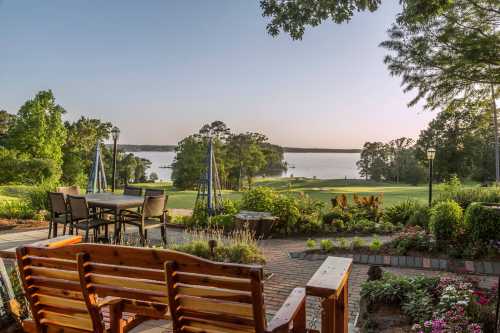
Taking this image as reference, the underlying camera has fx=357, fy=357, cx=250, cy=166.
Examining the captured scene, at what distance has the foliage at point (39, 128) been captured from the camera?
20188 millimetres

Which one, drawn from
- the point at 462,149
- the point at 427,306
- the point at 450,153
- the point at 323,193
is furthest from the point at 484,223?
the point at 462,149

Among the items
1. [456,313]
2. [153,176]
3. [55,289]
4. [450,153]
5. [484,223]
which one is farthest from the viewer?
[153,176]

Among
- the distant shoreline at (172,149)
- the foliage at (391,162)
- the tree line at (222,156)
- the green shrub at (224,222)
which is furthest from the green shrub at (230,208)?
the foliage at (391,162)

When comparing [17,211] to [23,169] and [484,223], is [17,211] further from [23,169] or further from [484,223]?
Result: [23,169]

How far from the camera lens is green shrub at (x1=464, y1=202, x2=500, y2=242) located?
528cm

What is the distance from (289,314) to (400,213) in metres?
8.80

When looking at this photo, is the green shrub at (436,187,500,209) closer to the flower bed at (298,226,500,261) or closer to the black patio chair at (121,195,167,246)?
the flower bed at (298,226,500,261)

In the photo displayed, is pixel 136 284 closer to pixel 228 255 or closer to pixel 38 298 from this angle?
pixel 38 298

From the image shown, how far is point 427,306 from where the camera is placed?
112 inches

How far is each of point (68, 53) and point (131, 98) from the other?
18.4ft

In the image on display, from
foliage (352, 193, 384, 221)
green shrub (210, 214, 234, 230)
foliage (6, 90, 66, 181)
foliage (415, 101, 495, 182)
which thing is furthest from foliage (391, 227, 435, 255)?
foliage (415, 101, 495, 182)

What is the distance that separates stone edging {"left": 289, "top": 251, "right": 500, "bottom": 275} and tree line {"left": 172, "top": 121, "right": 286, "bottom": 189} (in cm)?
2599

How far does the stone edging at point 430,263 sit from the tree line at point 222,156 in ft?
85.3

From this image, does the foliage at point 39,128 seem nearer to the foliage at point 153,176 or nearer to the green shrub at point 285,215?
the green shrub at point 285,215
